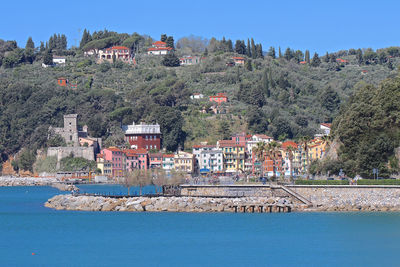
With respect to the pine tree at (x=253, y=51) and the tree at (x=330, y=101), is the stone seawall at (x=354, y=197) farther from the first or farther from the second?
the pine tree at (x=253, y=51)

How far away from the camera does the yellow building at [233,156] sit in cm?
11362

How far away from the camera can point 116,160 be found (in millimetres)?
119000

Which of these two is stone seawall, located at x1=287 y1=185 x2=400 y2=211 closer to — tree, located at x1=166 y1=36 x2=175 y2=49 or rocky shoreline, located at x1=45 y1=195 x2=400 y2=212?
rocky shoreline, located at x1=45 y1=195 x2=400 y2=212

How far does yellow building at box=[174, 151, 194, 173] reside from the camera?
11156cm

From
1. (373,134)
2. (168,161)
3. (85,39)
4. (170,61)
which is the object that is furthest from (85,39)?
(373,134)

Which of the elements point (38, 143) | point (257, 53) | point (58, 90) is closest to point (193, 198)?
point (38, 143)

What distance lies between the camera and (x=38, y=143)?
12650 centimetres

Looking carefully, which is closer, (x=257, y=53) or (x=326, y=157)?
(x=326, y=157)

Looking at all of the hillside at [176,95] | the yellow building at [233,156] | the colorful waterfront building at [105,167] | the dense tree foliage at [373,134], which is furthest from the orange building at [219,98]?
the dense tree foliage at [373,134]

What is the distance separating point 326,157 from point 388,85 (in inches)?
319

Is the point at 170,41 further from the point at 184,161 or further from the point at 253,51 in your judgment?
the point at 184,161

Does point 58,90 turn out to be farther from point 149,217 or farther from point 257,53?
point 149,217

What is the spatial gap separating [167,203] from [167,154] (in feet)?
202

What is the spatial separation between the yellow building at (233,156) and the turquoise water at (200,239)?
57.0 metres
